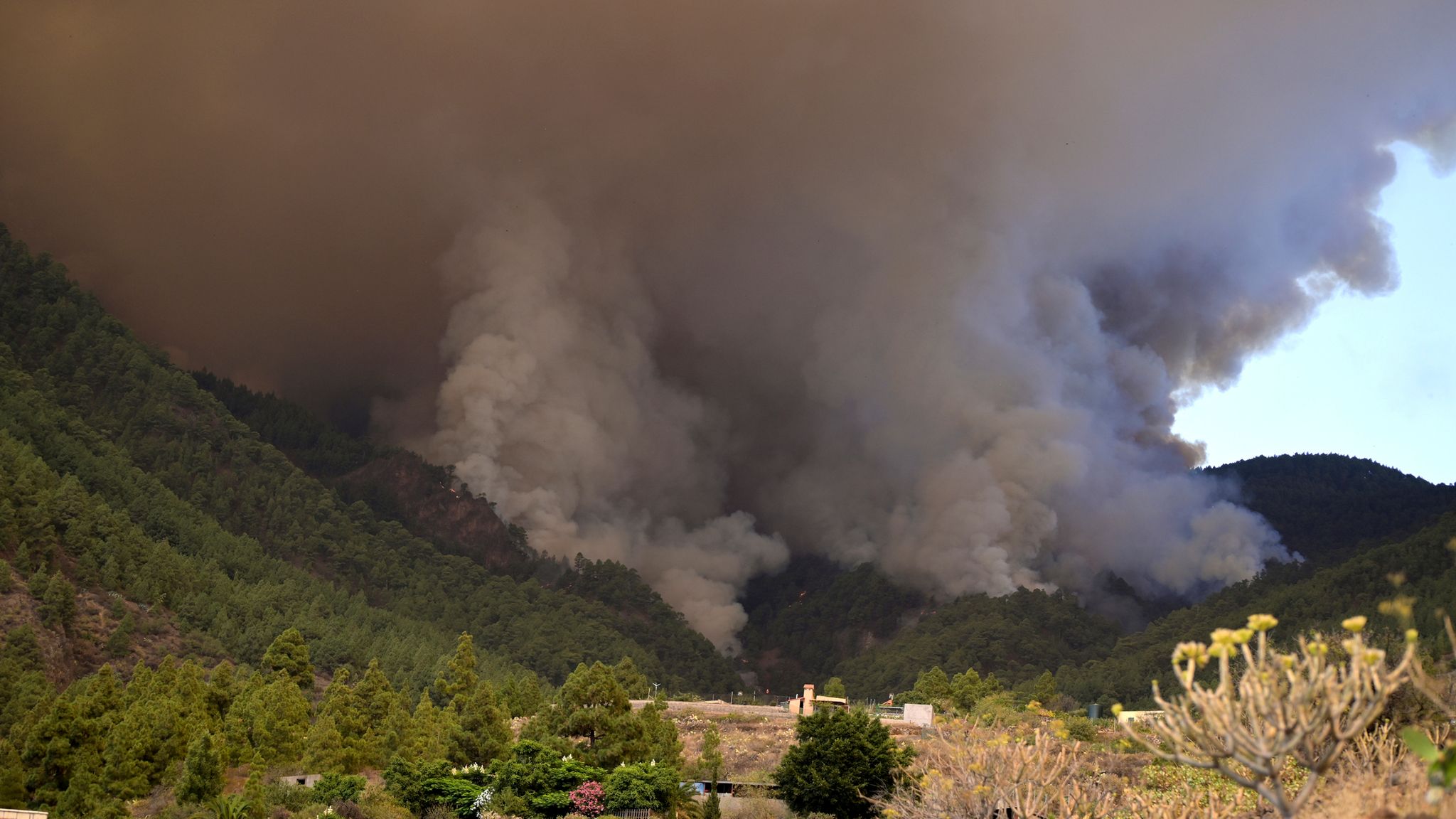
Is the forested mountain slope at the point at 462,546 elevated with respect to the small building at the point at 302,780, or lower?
elevated

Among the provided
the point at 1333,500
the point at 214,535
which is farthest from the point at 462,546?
the point at 1333,500

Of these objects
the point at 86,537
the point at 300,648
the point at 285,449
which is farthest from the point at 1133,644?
the point at 285,449

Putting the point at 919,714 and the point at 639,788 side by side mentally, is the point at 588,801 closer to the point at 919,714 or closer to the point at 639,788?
the point at 639,788

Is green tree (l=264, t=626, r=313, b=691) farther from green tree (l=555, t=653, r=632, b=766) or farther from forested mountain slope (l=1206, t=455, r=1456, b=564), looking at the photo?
forested mountain slope (l=1206, t=455, r=1456, b=564)

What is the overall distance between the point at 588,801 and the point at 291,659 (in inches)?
1437

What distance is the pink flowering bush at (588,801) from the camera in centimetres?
4475

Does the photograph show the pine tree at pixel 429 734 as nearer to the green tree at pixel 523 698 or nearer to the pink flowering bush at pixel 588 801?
the pink flowering bush at pixel 588 801

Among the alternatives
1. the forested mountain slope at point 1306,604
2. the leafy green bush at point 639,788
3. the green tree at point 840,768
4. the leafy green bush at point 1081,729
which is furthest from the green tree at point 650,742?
the forested mountain slope at point 1306,604

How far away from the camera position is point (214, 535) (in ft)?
406

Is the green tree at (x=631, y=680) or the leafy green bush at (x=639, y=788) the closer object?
the leafy green bush at (x=639, y=788)

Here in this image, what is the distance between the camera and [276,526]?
149m

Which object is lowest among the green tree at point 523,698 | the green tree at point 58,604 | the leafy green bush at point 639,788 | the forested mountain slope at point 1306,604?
the leafy green bush at point 639,788

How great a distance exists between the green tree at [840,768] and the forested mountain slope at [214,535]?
60342 mm

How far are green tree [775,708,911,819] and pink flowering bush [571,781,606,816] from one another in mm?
7024
